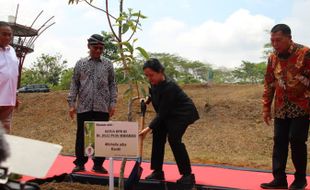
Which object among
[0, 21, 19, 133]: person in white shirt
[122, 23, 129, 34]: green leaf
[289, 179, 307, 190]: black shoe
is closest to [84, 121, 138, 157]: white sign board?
[122, 23, 129, 34]: green leaf

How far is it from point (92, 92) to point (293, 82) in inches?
72.4

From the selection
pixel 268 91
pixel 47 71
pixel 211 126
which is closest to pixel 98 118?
pixel 268 91

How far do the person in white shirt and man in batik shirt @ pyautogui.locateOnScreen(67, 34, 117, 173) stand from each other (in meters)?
0.67

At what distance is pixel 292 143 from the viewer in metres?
3.83

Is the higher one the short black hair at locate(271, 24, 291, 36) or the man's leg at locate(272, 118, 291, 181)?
the short black hair at locate(271, 24, 291, 36)

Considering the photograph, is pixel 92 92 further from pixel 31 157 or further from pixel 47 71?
pixel 47 71

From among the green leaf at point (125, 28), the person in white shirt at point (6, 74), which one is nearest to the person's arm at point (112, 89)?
the person in white shirt at point (6, 74)

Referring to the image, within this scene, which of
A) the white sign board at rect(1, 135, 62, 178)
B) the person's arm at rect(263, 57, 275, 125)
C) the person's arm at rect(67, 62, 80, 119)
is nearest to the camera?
the white sign board at rect(1, 135, 62, 178)

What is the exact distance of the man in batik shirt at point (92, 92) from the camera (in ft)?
14.5

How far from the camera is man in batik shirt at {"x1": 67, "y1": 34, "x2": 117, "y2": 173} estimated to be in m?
4.42

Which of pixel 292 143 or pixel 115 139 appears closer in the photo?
pixel 115 139

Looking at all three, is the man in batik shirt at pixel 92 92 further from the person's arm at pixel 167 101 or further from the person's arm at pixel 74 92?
the person's arm at pixel 167 101

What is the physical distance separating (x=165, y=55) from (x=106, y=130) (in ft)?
87.1

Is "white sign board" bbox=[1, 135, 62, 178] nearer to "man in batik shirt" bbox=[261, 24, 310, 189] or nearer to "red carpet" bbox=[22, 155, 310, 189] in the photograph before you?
"red carpet" bbox=[22, 155, 310, 189]
